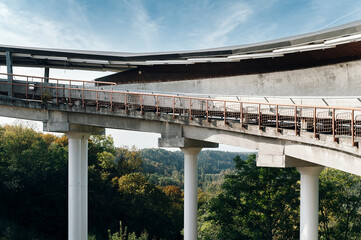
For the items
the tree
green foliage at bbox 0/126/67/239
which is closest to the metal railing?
the tree

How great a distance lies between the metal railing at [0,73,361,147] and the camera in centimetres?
1239

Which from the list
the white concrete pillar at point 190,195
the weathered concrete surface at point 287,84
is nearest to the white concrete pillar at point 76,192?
the weathered concrete surface at point 287,84

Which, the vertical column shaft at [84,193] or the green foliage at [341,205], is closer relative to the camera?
the vertical column shaft at [84,193]

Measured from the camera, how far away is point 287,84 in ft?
59.6

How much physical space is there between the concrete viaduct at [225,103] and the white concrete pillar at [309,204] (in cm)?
4

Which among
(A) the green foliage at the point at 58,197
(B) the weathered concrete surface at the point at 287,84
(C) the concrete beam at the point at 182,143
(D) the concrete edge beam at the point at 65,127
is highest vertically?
(B) the weathered concrete surface at the point at 287,84

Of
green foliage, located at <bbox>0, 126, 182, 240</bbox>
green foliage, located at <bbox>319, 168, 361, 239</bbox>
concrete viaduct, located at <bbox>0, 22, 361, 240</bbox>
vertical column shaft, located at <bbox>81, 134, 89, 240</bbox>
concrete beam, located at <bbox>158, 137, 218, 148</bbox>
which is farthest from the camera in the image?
green foliage, located at <bbox>0, 126, 182, 240</bbox>

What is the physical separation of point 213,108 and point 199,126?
2.92m

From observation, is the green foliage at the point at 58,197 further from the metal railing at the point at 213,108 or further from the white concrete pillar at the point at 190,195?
the white concrete pillar at the point at 190,195

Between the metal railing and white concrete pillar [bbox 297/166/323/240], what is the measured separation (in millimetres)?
2085

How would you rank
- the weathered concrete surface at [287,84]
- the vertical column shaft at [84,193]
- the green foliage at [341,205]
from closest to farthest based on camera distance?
the weathered concrete surface at [287,84]
the vertical column shaft at [84,193]
the green foliage at [341,205]

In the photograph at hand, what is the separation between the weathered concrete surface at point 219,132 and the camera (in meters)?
11.1

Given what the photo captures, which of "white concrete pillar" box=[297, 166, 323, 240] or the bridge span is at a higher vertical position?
the bridge span

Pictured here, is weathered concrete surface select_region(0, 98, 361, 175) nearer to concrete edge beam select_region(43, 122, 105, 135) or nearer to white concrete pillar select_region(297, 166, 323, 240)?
concrete edge beam select_region(43, 122, 105, 135)
